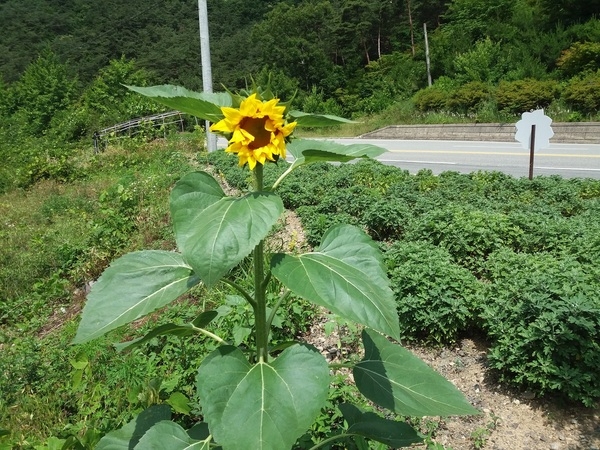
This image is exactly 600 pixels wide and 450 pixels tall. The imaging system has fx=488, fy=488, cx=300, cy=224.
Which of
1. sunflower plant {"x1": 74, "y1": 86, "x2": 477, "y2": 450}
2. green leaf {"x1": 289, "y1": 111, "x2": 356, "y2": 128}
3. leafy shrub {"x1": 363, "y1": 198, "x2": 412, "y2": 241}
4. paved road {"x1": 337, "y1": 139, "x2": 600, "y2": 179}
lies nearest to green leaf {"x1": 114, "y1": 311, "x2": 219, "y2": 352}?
sunflower plant {"x1": 74, "y1": 86, "x2": 477, "y2": 450}

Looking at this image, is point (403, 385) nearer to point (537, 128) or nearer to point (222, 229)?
point (222, 229)

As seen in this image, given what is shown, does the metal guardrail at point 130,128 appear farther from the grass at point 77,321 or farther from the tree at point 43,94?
the tree at point 43,94

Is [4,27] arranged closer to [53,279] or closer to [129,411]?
[53,279]

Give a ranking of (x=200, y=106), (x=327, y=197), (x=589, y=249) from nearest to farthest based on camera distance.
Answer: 1. (x=200, y=106)
2. (x=589, y=249)
3. (x=327, y=197)

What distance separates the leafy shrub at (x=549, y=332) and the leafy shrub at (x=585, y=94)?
46.0 feet

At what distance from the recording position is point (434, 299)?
2881 mm

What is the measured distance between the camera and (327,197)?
529 cm

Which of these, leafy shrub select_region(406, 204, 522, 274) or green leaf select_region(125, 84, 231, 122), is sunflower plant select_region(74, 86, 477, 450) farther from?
leafy shrub select_region(406, 204, 522, 274)

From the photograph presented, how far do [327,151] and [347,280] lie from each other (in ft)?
0.86

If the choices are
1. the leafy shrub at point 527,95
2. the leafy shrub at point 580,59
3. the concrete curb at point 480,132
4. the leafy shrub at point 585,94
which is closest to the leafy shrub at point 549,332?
the concrete curb at point 480,132

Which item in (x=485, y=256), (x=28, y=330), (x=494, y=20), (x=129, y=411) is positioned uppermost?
(x=494, y=20)

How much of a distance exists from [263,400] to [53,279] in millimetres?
4781

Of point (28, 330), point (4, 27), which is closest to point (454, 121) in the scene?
point (28, 330)

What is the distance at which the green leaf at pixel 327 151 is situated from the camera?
94 cm
